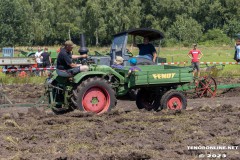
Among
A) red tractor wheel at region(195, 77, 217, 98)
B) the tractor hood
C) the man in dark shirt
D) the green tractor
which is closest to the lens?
the green tractor

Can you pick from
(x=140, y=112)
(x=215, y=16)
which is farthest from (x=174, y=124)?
(x=215, y=16)

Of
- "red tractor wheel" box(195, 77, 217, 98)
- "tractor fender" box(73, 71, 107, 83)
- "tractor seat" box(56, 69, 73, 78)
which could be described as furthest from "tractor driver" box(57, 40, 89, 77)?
"red tractor wheel" box(195, 77, 217, 98)

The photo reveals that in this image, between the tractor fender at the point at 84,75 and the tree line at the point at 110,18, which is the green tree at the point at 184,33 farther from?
the tractor fender at the point at 84,75

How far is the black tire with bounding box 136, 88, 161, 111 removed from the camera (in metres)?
10.5

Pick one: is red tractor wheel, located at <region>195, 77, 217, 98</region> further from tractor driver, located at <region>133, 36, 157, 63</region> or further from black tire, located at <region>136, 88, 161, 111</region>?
black tire, located at <region>136, 88, 161, 111</region>

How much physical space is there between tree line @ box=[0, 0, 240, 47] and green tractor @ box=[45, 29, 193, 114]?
42546mm

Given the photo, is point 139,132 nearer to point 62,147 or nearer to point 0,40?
point 62,147

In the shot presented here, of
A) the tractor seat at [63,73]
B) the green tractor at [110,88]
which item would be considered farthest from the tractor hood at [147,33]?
the tractor seat at [63,73]

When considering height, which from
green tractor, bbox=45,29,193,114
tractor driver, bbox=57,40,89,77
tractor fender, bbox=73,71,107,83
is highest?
tractor driver, bbox=57,40,89,77

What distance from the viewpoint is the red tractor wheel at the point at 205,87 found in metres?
12.6

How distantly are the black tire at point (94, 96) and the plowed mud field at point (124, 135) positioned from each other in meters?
0.33

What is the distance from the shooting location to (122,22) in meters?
63.8

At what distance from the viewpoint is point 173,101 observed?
1007cm

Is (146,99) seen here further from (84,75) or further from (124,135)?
(124,135)
